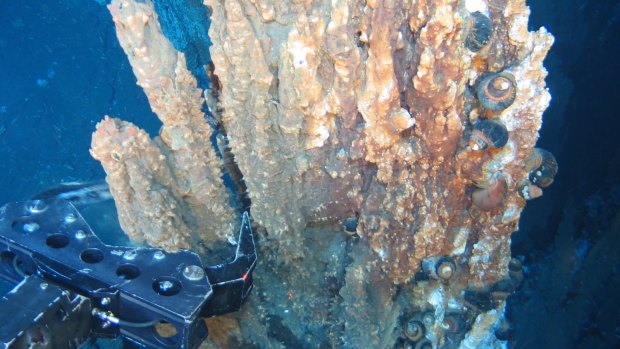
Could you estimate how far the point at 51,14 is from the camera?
5762 mm

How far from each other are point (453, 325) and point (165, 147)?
2258 millimetres

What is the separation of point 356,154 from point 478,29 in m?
0.89

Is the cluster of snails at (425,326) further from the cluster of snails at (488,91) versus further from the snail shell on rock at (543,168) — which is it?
the cluster of snails at (488,91)

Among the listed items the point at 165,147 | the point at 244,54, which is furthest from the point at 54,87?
the point at 244,54

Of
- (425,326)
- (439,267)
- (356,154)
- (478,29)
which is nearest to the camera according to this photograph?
(478,29)

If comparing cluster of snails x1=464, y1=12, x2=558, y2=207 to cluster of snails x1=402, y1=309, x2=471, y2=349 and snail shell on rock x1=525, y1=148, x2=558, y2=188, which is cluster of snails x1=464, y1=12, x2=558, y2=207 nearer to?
snail shell on rock x1=525, y1=148, x2=558, y2=188

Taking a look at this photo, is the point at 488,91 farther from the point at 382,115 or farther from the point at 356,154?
the point at 356,154

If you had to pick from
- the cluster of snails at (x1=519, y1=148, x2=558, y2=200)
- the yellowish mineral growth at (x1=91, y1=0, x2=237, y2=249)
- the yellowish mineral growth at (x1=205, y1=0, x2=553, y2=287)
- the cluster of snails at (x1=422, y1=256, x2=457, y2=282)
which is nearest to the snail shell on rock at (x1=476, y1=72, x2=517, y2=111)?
the yellowish mineral growth at (x1=205, y1=0, x2=553, y2=287)

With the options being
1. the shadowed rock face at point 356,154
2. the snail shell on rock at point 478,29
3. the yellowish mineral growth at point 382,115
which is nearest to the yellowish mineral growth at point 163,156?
the shadowed rock face at point 356,154

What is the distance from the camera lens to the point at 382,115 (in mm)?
2061

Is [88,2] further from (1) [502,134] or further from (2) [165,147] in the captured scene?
(1) [502,134]

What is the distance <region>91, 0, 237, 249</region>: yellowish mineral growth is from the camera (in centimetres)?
210

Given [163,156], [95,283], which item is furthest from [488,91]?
[95,283]

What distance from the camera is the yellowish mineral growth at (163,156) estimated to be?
210 cm
